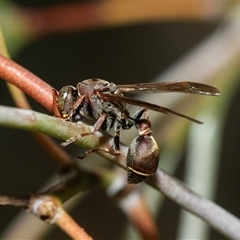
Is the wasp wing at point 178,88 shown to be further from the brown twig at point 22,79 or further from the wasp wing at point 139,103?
the brown twig at point 22,79

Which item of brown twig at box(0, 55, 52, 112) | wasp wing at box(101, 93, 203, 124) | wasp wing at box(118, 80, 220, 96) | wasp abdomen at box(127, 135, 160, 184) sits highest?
brown twig at box(0, 55, 52, 112)

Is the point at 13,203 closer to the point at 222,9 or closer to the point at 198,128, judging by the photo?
the point at 198,128

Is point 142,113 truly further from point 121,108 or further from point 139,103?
point 139,103

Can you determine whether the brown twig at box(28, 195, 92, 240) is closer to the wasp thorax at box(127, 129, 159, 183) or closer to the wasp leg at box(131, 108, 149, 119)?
the wasp thorax at box(127, 129, 159, 183)

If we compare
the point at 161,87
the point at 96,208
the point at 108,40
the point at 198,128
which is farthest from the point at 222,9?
the point at 96,208

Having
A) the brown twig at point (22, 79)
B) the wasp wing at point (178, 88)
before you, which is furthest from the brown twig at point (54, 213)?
the wasp wing at point (178, 88)

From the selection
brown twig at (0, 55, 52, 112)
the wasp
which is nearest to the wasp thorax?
the wasp

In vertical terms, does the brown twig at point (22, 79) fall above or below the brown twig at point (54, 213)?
above

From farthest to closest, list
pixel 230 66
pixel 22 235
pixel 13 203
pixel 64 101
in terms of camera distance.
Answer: pixel 230 66 < pixel 22 235 < pixel 64 101 < pixel 13 203
